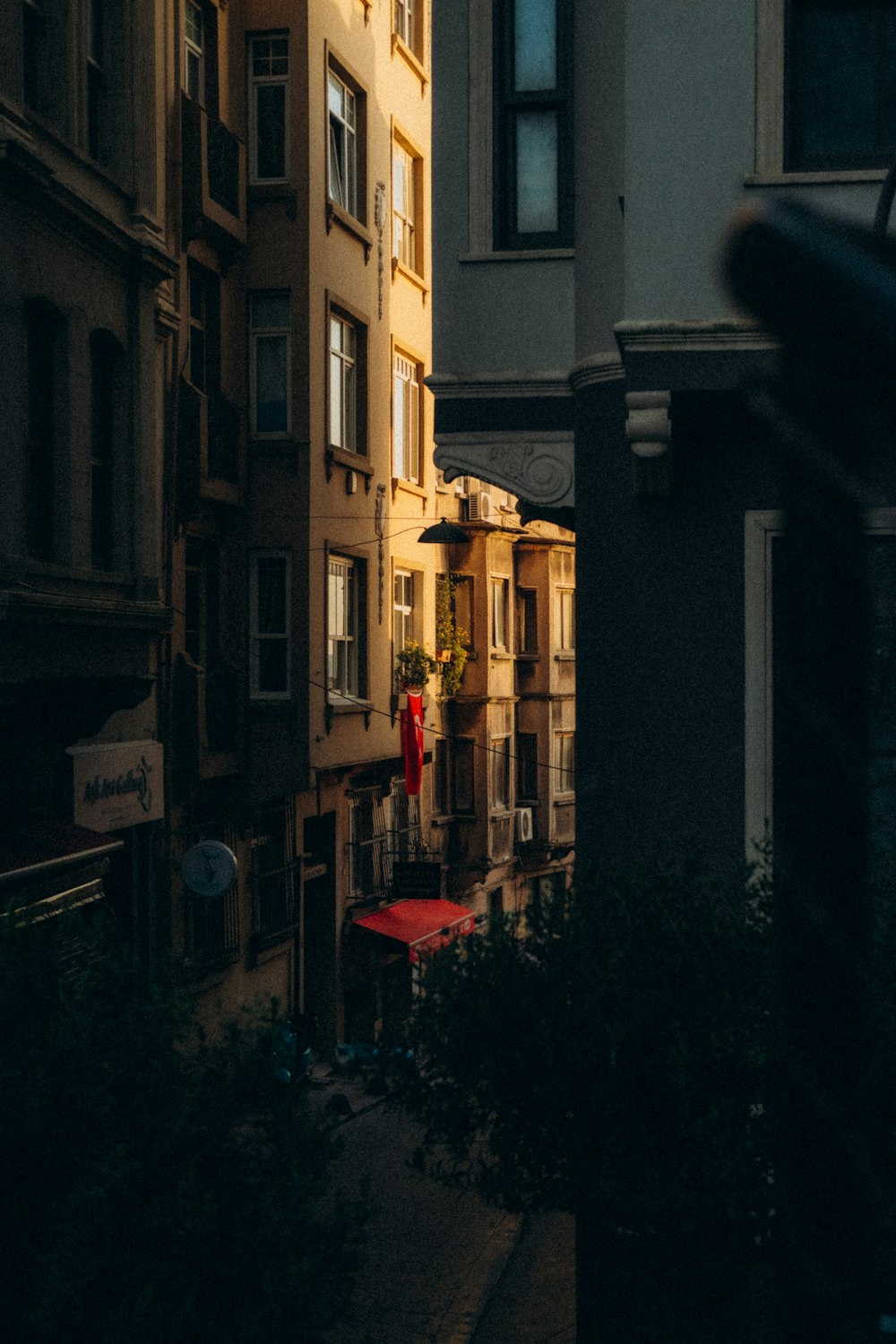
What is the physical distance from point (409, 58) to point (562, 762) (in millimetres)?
17183

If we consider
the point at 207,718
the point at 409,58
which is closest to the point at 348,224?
the point at 409,58

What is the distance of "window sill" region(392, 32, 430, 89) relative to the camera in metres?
30.2

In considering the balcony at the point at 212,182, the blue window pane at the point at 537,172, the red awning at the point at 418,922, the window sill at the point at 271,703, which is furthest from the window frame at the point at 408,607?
the blue window pane at the point at 537,172

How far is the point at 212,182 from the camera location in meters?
23.4

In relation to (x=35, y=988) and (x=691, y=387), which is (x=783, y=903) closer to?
(x=35, y=988)

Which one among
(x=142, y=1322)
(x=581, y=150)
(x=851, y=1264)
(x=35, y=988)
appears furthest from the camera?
(x=581, y=150)

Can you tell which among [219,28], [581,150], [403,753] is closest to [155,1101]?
[581,150]

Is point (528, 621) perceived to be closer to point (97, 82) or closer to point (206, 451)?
point (206, 451)

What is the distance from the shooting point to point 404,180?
31625mm

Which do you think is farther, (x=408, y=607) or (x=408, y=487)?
(x=408, y=607)

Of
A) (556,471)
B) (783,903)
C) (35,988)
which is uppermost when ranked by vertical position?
(556,471)

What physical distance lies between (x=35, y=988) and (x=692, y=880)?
338cm

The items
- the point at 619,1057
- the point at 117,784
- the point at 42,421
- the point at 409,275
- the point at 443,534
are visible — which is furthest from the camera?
the point at 409,275

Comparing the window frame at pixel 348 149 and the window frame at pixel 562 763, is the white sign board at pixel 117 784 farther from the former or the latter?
the window frame at pixel 562 763
